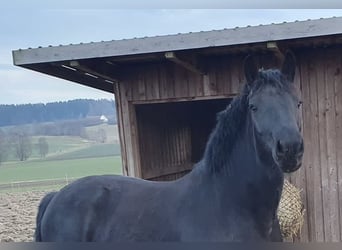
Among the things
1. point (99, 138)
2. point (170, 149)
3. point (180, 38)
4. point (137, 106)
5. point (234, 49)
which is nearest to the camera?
point (99, 138)

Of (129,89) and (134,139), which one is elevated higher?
(129,89)

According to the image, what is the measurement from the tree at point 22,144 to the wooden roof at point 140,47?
1.83ft

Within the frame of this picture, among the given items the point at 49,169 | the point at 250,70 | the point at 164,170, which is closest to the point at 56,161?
the point at 49,169

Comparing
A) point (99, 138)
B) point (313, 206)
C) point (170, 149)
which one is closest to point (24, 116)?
point (99, 138)

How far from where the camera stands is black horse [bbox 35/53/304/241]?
1108 mm

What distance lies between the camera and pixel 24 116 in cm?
136

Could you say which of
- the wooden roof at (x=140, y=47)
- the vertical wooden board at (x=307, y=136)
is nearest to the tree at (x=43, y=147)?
the wooden roof at (x=140, y=47)

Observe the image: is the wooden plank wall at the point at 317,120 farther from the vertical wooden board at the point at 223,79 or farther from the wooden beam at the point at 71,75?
the wooden beam at the point at 71,75

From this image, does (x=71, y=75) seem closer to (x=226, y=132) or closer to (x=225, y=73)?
(x=225, y=73)

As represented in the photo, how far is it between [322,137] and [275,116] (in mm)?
939

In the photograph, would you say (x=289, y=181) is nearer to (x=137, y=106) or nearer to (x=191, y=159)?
(x=137, y=106)

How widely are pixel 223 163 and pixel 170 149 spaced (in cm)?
170

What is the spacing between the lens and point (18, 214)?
186cm

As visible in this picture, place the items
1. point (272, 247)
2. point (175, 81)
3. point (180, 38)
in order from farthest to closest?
point (175, 81), point (180, 38), point (272, 247)
